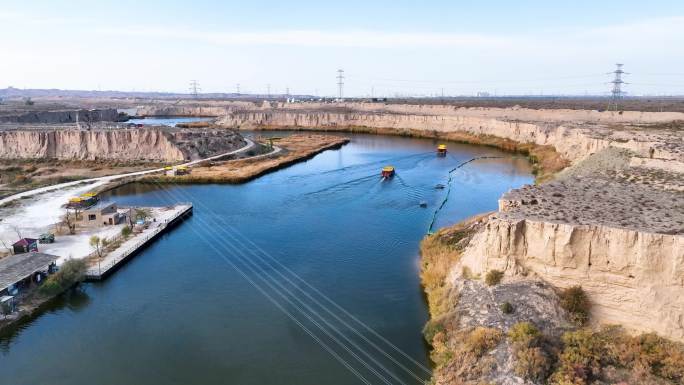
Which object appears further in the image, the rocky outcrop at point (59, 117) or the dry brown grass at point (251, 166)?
the rocky outcrop at point (59, 117)

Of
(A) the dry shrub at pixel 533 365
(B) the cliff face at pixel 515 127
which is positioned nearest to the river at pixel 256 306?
(A) the dry shrub at pixel 533 365

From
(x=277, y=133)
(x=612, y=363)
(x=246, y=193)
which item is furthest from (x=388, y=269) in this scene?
(x=277, y=133)

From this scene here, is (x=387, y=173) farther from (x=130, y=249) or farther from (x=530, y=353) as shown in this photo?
(x=530, y=353)

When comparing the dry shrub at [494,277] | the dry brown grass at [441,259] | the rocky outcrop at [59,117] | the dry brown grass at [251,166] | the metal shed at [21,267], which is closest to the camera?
the dry shrub at [494,277]

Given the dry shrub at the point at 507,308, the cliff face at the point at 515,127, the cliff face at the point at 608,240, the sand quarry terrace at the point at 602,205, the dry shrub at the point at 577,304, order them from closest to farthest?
the cliff face at the point at 608,240
the dry shrub at the point at 577,304
the dry shrub at the point at 507,308
the sand quarry terrace at the point at 602,205
the cliff face at the point at 515,127

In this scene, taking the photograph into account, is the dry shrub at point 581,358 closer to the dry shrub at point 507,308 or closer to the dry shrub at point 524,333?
the dry shrub at point 524,333

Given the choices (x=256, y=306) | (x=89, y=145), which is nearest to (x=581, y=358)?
(x=256, y=306)

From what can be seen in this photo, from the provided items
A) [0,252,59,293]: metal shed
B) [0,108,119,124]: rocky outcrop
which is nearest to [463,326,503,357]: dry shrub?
[0,252,59,293]: metal shed
